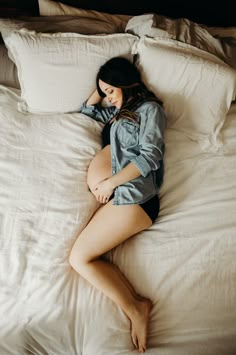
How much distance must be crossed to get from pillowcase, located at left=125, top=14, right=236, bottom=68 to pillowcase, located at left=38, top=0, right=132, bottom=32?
0.07 m

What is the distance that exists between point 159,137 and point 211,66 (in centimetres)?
38

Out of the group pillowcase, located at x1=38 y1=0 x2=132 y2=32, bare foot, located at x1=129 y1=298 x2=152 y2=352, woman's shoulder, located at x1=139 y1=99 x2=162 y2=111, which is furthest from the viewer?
pillowcase, located at x1=38 y1=0 x2=132 y2=32

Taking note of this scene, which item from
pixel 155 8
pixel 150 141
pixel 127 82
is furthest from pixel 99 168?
pixel 155 8

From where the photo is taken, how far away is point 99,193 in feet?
4.09

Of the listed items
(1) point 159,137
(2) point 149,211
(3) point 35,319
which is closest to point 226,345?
(2) point 149,211

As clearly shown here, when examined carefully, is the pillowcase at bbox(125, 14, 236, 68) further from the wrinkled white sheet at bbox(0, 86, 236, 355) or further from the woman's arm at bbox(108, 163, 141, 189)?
the woman's arm at bbox(108, 163, 141, 189)

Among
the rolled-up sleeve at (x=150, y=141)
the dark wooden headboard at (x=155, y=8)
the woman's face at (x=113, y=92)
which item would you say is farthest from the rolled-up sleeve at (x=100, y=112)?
the dark wooden headboard at (x=155, y=8)

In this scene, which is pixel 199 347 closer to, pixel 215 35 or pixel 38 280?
pixel 38 280

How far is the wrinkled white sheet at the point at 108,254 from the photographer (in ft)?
3.44

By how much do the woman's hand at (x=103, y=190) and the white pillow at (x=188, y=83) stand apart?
15.9 inches

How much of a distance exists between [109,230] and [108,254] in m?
0.10

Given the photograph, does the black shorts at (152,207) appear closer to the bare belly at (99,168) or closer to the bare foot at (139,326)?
the bare belly at (99,168)

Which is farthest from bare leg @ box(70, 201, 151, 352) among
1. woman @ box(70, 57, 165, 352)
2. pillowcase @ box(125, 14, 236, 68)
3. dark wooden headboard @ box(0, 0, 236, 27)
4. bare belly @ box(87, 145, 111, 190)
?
dark wooden headboard @ box(0, 0, 236, 27)

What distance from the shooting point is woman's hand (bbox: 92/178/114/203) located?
123 centimetres
